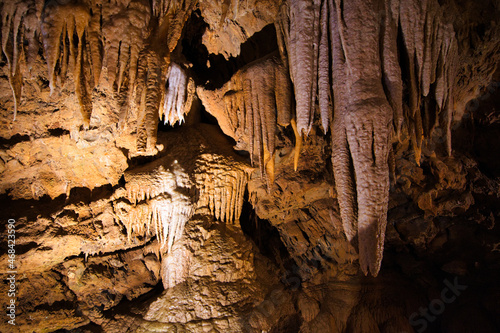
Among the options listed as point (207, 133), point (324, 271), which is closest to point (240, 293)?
point (324, 271)

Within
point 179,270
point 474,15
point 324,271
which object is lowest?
point 324,271

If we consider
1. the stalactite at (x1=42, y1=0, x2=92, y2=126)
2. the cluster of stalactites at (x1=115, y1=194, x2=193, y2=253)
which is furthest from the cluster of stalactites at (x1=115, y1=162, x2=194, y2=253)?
the stalactite at (x1=42, y1=0, x2=92, y2=126)

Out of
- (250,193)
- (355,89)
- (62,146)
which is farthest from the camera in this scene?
(250,193)

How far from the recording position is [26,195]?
438 cm

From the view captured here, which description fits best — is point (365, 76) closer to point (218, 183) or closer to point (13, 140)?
point (218, 183)

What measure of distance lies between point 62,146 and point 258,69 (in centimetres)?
303

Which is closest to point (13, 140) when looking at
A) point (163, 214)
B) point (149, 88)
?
point (149, 88)

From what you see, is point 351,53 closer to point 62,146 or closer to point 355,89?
point 355,89

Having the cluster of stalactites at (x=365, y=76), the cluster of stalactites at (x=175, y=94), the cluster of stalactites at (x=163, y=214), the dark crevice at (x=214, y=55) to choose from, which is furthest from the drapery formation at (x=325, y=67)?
the cluster of stalactites at (x=163, y=214)

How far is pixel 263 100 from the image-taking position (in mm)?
3727

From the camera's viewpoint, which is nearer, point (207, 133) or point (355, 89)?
point (355, 89)

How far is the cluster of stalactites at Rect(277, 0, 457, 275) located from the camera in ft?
9.60

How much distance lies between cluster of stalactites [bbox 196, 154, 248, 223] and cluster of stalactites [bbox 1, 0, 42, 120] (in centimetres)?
241

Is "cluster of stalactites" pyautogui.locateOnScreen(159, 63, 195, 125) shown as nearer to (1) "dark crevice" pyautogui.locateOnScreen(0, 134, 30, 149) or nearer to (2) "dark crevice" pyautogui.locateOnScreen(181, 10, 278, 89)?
(2) "dark crevice" pyautogui.locateOnScreen(181, 10, 278, 89)
